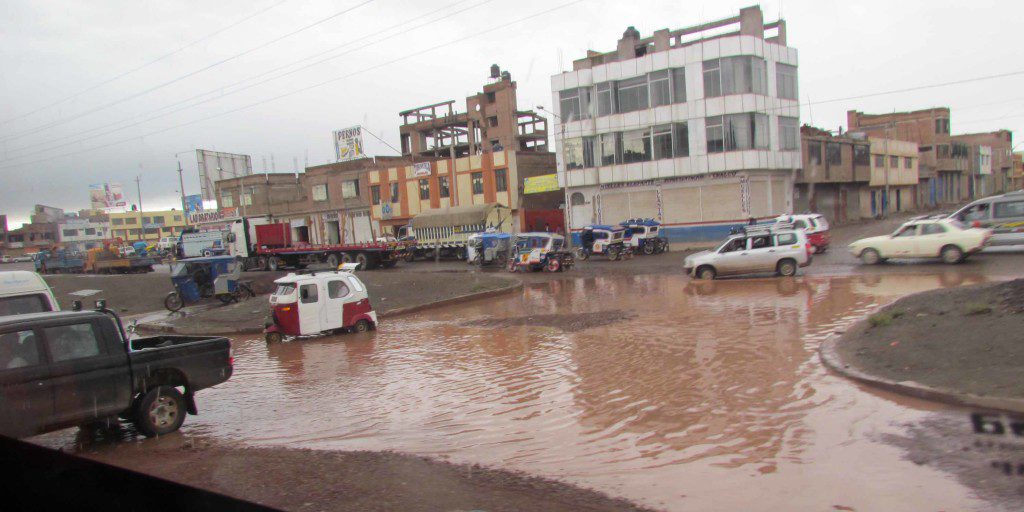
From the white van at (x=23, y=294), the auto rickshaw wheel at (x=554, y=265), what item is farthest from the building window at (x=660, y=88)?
the white van at (x=23, y=294)

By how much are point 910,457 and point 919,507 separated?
3.52ft

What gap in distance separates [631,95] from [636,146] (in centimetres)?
296

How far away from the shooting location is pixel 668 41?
36781mm

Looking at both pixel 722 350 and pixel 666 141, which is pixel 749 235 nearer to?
pixel 722 350

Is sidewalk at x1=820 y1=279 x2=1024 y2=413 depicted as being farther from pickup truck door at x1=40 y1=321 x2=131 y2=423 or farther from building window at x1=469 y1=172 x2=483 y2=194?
building window at x1=469 y1=172 x2=483 y2=194

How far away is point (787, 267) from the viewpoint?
2067cm

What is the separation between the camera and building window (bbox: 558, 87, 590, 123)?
38.8m

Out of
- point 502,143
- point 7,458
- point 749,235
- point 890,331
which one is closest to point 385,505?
point 7,458

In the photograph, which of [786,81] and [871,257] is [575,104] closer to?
[786,81]

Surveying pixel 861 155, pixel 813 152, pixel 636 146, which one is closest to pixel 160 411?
pixel 636 146

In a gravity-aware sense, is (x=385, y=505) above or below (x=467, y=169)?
below

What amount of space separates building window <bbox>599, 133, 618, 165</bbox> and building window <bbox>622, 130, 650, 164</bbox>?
70 centimetres

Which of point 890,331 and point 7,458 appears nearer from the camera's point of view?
point 7,458

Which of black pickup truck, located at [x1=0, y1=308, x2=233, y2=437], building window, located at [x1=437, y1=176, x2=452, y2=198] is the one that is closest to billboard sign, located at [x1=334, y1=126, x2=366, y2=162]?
building window, located at [x1=437, y1=176, x2=452, y2=198]
